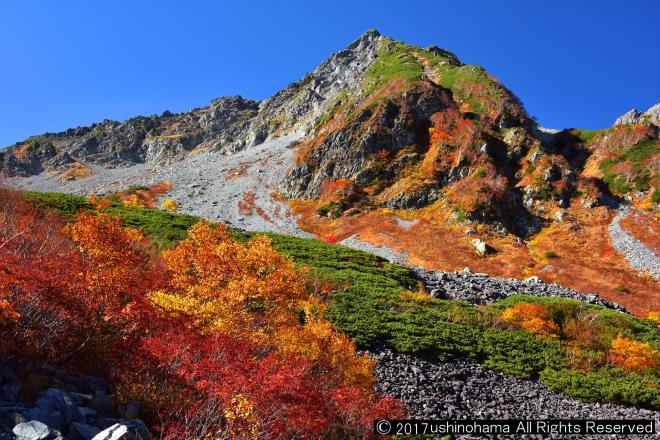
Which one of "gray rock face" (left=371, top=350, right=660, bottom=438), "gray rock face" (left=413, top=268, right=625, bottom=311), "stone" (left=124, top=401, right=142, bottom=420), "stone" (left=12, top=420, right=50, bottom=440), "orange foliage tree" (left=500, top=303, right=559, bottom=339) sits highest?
"gray rock face" (left=413, top=268, right=625, bottom=311)

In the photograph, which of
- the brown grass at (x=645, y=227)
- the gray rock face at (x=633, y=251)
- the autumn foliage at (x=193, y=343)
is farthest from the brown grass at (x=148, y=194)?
the brown grass at (x=645, y=227)

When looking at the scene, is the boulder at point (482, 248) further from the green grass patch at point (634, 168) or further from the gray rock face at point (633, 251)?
the green grass patch at point (634, 168)

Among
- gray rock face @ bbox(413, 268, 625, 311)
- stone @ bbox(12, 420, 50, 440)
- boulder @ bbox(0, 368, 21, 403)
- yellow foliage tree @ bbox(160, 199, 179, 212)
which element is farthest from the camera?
yellow foliage tree @ bbox(160, 199, 179, 212)

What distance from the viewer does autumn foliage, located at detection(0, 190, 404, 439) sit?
9242 millimetres

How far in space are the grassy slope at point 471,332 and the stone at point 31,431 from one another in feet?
45.2

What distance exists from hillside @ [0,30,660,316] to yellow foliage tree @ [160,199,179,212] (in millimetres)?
1369

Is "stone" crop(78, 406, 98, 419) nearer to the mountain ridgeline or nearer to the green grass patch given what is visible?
the mountain ridgeline

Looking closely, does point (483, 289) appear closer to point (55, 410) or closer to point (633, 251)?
point (55, 410)

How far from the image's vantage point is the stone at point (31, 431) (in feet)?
21.6

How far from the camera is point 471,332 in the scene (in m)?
21.5

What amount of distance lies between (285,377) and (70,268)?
27.5 ft

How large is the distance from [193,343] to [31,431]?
514 cm

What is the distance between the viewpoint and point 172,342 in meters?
11.5

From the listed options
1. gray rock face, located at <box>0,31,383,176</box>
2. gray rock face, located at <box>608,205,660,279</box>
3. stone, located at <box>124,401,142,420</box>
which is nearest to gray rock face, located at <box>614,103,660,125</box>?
gray rock face, located at <box>608,205,660,279</box>
